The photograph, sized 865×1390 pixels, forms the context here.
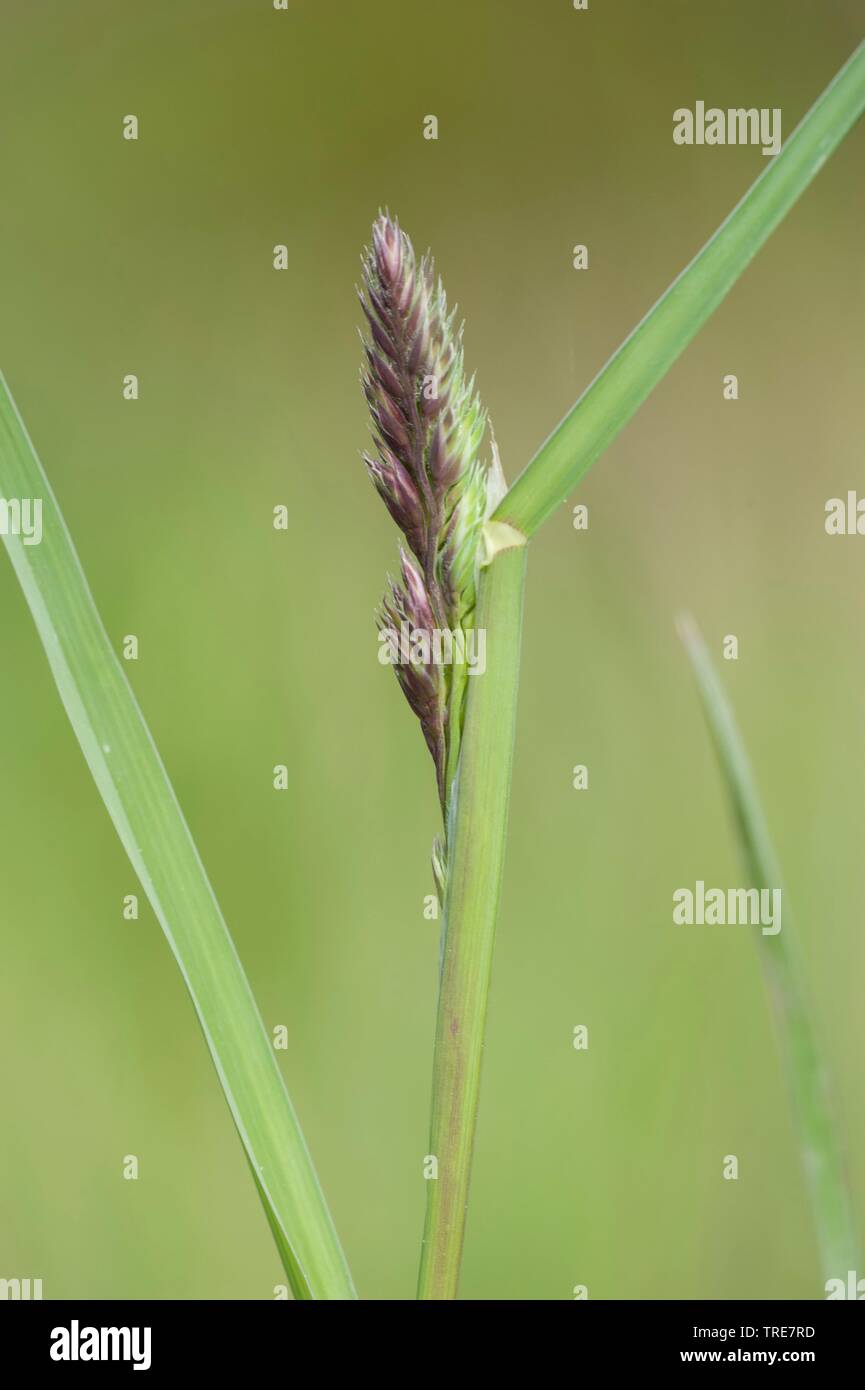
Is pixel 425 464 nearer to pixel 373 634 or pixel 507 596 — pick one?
pixel 507 596

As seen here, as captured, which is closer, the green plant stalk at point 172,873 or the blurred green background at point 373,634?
the green plant stalk at point 172,873

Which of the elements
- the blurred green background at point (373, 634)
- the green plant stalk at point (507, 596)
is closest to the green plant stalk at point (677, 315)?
the green plant stalk at point (507, 596)

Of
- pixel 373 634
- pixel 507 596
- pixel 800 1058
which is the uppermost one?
pixel 373 634

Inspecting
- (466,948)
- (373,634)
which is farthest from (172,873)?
(373,634)

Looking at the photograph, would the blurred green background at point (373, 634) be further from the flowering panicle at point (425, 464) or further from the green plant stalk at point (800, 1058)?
the flowering panicle at point (425, 464)

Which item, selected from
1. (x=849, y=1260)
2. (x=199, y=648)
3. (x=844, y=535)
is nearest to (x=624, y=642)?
(x=844, y=535)
